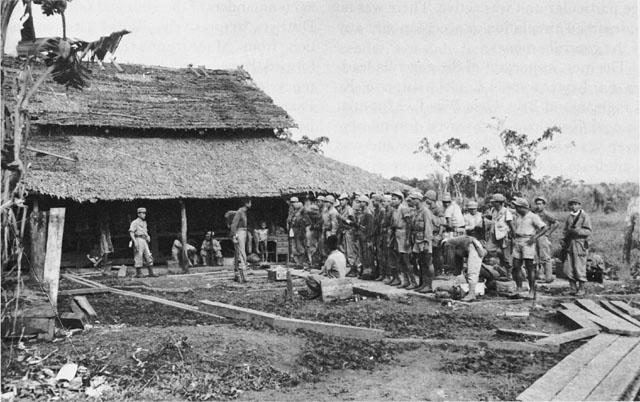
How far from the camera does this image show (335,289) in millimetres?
10336

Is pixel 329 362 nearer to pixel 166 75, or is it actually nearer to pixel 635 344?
pixel 635 344

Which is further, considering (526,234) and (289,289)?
(526,234)

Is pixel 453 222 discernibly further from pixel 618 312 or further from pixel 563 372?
pixel 563 372

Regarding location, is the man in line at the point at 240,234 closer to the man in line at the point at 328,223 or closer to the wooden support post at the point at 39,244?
the man in line at the point at 328,223

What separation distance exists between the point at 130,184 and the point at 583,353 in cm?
1420

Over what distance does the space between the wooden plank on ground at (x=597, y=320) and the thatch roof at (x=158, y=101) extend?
14942mm

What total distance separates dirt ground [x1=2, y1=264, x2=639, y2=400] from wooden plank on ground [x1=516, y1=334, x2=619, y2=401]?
198 mm

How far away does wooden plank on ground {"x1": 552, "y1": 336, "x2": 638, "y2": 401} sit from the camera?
5.19 meters

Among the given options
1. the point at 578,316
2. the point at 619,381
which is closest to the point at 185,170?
the point at 578,316

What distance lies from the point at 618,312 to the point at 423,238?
3.34m

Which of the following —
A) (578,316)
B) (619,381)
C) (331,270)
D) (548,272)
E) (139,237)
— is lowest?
(619,381)

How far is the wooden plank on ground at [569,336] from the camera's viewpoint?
7.08 metres

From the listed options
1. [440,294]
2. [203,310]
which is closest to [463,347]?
[440,294]

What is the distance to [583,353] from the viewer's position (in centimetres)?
657
